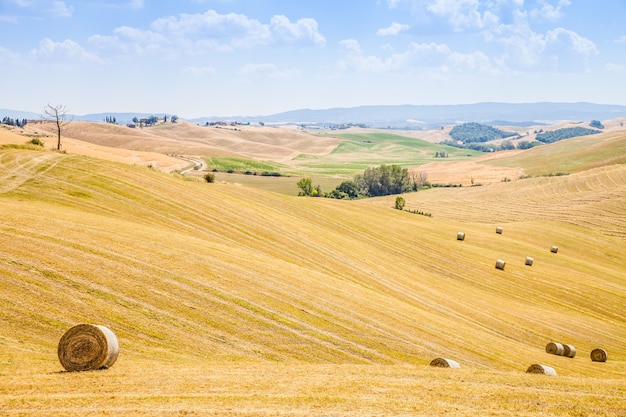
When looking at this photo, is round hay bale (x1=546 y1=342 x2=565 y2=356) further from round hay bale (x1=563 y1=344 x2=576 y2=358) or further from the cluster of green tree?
the cluster of green tree

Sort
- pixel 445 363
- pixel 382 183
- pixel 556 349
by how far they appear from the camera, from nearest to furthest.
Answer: pixel 445 363
pixel 556 349
pixel 382 183

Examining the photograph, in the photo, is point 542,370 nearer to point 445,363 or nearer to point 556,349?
point 445,363

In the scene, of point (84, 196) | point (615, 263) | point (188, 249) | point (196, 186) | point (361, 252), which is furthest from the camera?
point (615, 263)

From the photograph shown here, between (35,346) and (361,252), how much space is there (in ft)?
100

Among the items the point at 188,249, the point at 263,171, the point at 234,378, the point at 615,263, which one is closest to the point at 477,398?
the point at 234,378

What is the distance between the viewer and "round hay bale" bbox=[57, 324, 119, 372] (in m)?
18.3

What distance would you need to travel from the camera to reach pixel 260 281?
31469mm

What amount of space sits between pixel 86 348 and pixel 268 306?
11.5 meters

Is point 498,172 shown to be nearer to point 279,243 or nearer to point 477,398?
point 279,243

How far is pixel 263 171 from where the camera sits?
19088 cm

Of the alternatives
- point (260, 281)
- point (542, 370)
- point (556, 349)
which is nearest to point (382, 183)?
point (556, 349)

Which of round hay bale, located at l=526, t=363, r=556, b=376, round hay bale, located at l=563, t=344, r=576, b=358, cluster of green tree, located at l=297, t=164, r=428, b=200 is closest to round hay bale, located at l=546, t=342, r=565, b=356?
round hay bale, located at l=563, t=344, r=576, b=358

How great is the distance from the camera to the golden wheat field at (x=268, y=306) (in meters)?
16.8

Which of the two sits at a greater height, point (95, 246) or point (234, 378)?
point (95, 246)
